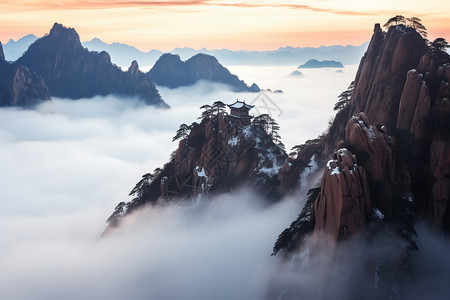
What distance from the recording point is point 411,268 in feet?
129

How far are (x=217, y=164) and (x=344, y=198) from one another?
1991 inches

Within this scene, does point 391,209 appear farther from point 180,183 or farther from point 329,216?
point 180,183

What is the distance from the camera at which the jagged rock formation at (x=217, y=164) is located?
8238 centimetres

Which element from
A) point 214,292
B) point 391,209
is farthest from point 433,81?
point 214,292

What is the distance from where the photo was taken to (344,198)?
1490 inches

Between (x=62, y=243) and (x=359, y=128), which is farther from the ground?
(x=359, y=128)

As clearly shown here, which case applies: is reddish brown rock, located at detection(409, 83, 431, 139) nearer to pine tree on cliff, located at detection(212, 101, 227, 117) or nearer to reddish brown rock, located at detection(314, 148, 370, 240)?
reddish brown rock, located at detection(314, 148, 370, 240)

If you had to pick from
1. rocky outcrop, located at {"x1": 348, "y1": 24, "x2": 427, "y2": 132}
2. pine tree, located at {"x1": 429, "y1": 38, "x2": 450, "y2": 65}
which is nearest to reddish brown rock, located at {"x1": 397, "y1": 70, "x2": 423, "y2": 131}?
rocky outcrop, located at {"x1": 348, "y1": 24, "x2": 427, "y2": 132}

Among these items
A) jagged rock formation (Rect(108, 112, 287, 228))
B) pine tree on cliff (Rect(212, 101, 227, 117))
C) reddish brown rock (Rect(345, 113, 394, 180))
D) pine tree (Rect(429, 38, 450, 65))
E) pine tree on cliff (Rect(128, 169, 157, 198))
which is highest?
pine tree (Rect(429, 38, 450, 65))

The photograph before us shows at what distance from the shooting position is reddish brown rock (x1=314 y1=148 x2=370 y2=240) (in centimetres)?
3816

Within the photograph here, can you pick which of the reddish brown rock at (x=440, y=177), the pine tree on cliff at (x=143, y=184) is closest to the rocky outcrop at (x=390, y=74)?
the reddish brown rock at (x=440, y=177)

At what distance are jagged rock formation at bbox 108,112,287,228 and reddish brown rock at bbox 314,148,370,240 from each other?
35391 mm

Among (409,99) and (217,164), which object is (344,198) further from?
(217,164)

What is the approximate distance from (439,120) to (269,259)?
31.4m
